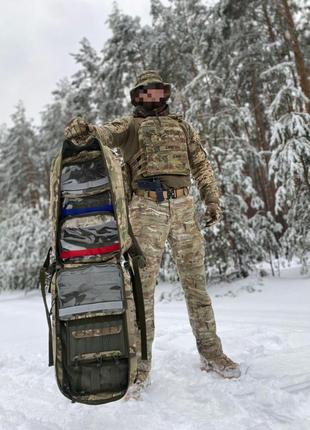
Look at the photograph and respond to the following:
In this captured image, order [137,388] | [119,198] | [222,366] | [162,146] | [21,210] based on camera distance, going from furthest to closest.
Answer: [21,210], [162,146], [222,366], [137,388], [119,198]

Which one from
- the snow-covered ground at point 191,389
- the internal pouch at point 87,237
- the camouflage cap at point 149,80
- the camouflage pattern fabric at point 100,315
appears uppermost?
the camouflage cap at point 149,80

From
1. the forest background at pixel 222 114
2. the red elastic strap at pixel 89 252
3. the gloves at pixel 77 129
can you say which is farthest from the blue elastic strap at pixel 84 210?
the forest background at pixel 222 114

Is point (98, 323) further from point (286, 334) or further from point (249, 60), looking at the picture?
point (249, 60)

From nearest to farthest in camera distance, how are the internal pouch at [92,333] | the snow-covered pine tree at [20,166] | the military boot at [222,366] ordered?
the internal pouch at [92,333] < the military boot at [222,366] < the snow-covered pine tree at [20,166]

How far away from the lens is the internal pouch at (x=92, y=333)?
7.61ft

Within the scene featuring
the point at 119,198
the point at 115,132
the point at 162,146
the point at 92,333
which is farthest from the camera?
the point at 162,146

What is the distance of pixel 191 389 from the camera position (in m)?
2.90

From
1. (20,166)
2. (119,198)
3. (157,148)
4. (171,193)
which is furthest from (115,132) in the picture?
(20,166)

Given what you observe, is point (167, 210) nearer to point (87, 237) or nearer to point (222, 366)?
point (87, 237)

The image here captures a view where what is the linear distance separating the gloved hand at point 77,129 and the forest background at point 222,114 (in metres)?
5.76

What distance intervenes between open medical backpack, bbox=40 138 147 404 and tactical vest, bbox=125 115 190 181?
65cm

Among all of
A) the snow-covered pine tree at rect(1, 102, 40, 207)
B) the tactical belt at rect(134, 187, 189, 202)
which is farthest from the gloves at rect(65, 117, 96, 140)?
the snow-covered pine tree at rect(1, 102, 40, 207)

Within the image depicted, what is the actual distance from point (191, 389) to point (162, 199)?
147cm

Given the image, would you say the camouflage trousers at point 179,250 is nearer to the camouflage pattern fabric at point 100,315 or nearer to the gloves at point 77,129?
the camouflage pattern fabric at point 100,315
